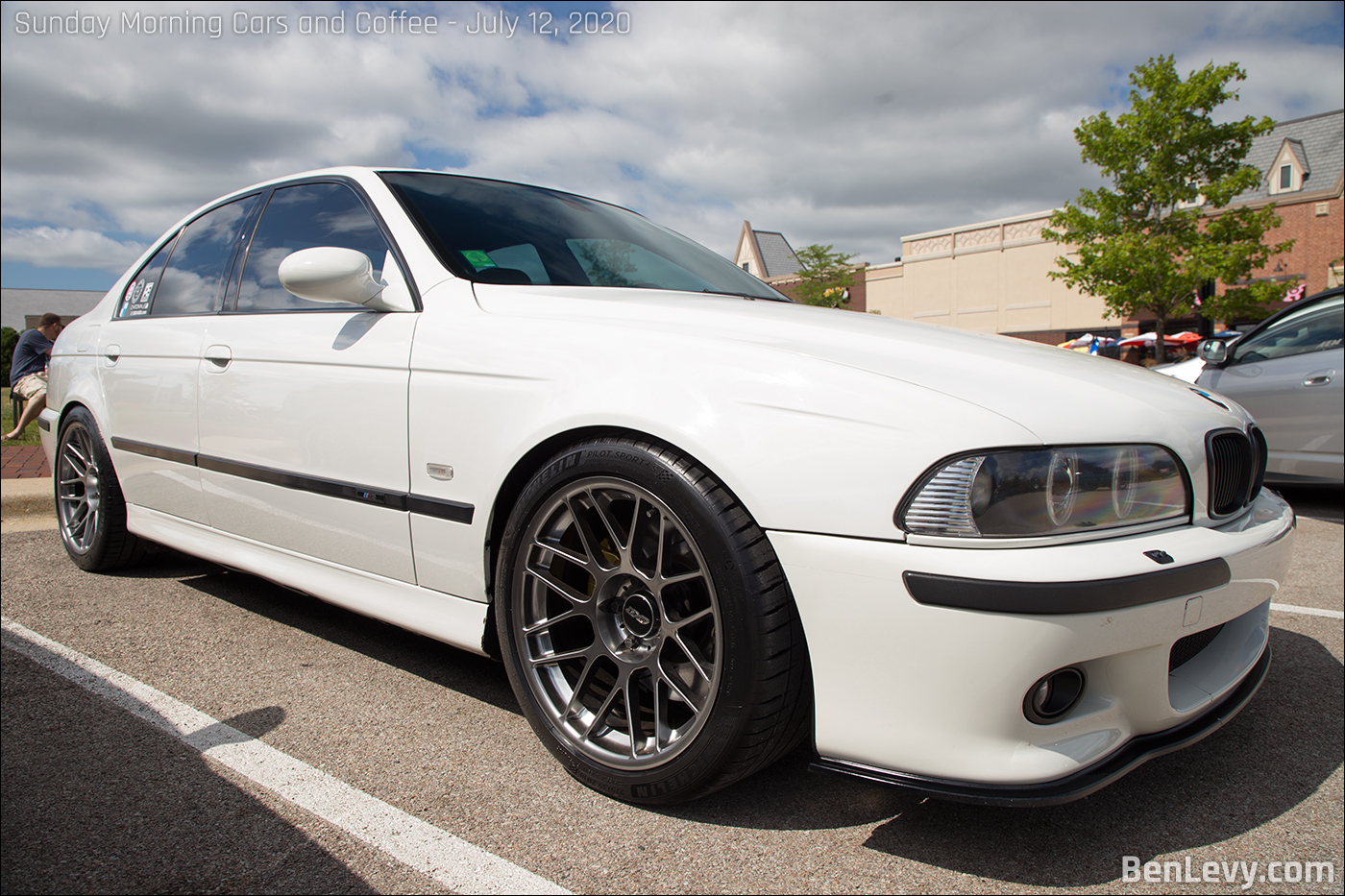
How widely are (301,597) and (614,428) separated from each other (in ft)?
7.38

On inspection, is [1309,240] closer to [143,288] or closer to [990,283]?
[990,283]

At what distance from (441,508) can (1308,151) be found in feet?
162

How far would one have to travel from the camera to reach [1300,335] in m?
5.60

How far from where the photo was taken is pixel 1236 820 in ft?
5.94

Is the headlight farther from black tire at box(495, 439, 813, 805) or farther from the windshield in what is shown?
the windshield

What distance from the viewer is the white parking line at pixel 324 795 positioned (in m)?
1.60

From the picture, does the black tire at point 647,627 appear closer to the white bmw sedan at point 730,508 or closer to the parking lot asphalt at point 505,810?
the white bmw sedan at point 730,508

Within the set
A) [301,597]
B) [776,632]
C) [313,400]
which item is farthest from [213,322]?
[776,632]

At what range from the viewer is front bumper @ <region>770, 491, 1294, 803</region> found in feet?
4.76

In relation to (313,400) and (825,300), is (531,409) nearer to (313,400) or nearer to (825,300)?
(313,400)

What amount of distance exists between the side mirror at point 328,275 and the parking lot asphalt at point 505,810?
1169 millimetres

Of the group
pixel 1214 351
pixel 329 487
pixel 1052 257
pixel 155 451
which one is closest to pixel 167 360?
pixel 155 451

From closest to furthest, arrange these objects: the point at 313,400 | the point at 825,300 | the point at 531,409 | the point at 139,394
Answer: the point at 531,409, the point at 313,400, the point at 139,394, the point at 825,300

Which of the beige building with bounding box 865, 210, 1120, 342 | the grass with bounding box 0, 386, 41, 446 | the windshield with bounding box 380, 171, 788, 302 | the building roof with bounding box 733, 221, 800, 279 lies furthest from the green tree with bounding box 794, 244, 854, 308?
the windshield with bounding box 380, 171, 788, 302
